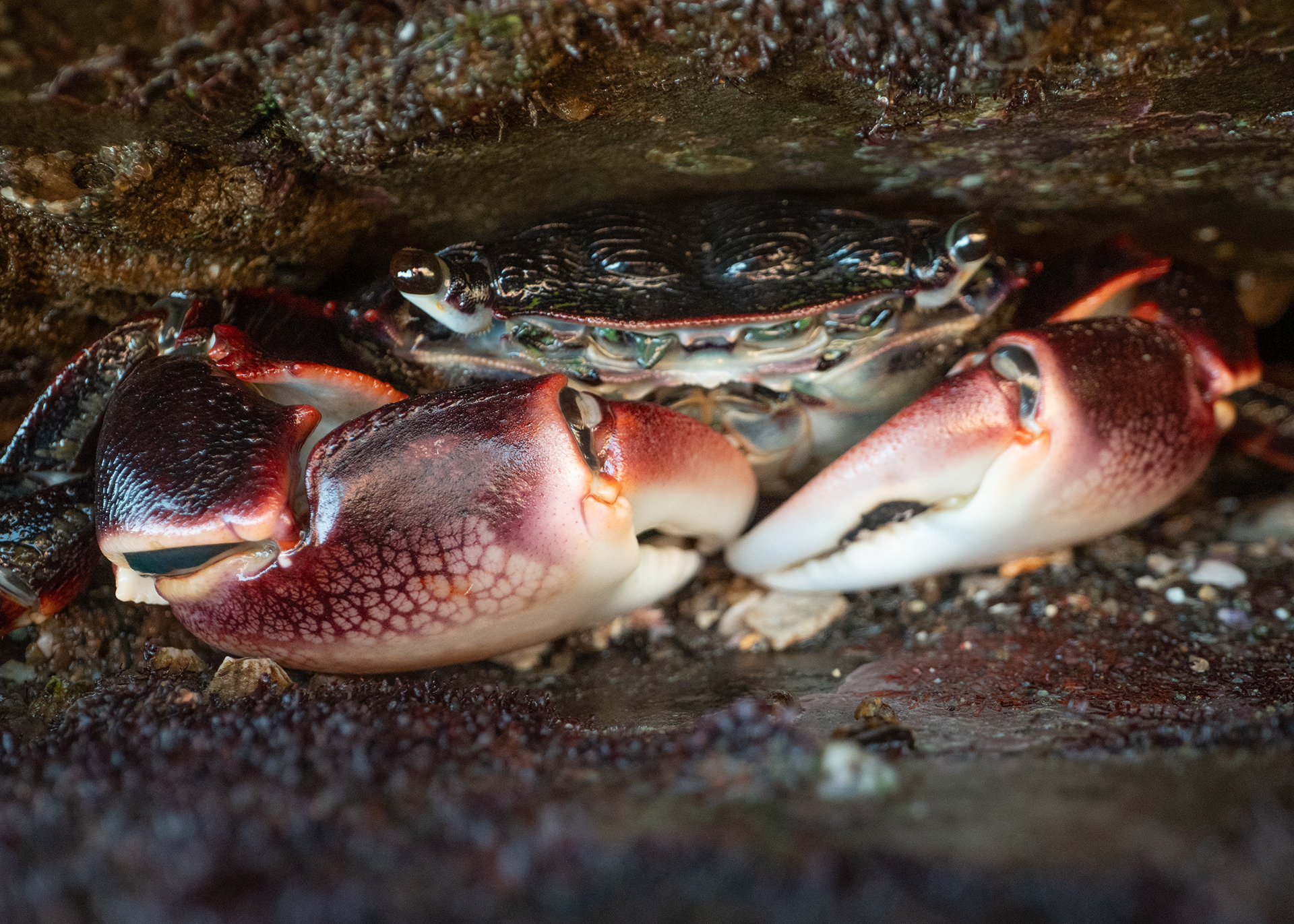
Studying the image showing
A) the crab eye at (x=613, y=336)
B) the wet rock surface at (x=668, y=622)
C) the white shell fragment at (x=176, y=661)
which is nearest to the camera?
the wet rock surface at (x=668, y=622)

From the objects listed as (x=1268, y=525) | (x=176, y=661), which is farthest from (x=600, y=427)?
(x=1268, y=525)

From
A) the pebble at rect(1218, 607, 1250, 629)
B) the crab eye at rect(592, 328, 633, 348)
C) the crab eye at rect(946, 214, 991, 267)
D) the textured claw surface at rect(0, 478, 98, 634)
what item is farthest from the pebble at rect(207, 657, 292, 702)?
the pebble at rect(1218, 607, 1250, 629)

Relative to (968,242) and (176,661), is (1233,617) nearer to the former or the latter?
(968,242)

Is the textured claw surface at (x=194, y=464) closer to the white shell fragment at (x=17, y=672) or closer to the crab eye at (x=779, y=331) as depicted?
the white shell fragment at (x=17, y=672)

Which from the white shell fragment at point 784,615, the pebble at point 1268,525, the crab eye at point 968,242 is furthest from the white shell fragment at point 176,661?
the pebble at point 1268,525

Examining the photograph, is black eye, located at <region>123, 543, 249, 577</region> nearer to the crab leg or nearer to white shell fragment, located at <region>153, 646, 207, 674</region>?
white shell fragment, located at <region>153, 646, 207, 674</region>

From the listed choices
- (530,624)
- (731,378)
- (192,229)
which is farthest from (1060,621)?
(192,229)

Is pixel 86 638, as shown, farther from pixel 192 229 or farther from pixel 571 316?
pixel 571 316
